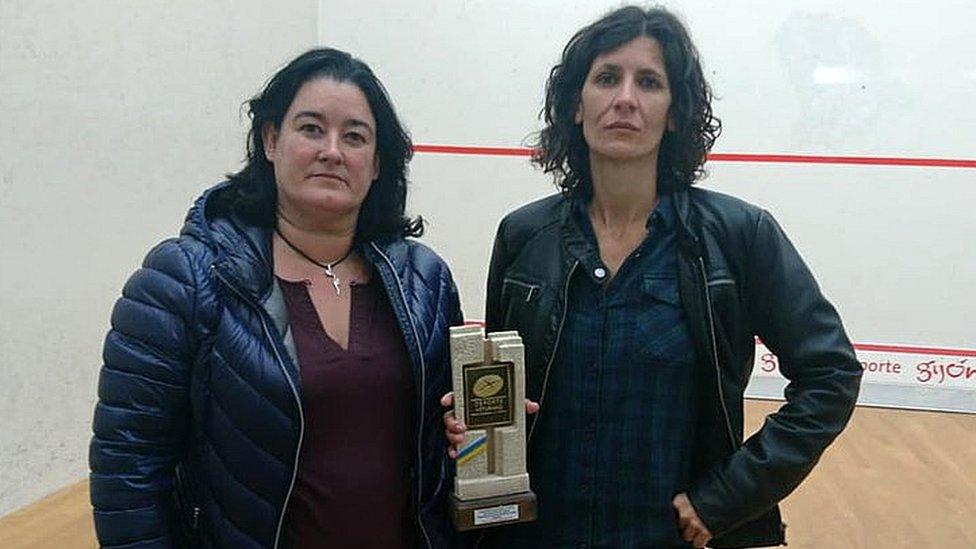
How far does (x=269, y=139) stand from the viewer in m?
1.16

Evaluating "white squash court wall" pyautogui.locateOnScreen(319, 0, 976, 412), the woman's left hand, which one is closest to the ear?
the woman's left hand

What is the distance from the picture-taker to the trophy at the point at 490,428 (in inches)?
43.9

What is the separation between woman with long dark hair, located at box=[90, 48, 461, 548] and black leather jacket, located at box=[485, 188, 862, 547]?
160mm

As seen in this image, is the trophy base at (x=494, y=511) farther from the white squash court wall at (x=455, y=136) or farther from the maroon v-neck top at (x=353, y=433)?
the white squash court wall at (x=455, y=136)

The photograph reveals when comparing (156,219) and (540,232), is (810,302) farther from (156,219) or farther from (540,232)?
(156,219)

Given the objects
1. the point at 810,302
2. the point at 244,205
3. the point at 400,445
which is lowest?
the point at 400,445

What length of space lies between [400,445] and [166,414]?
0.27m

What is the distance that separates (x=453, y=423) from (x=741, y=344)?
14.7 inches

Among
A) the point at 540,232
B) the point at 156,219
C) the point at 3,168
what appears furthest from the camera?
the point at 156,219

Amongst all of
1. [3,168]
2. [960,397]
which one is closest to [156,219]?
[3,168]

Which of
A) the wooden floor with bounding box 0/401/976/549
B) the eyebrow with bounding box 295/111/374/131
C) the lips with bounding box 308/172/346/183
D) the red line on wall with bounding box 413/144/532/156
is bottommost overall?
the wooden floor with bounding box 0/401/976/549

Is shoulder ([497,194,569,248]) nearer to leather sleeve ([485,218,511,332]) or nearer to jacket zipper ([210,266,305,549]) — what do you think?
leather sleeve ([485,218,511,332])

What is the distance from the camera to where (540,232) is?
1221 mm

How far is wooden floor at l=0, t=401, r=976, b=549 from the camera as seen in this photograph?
229 centimetres
